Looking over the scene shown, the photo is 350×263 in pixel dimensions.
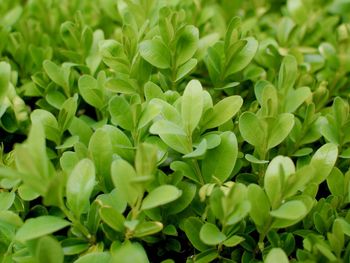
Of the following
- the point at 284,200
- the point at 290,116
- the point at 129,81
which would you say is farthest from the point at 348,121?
the point at 129,81

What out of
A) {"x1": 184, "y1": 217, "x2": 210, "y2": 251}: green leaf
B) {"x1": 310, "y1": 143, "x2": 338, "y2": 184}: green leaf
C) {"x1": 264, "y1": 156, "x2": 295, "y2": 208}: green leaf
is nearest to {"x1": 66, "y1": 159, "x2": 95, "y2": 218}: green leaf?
{"x1": 184, "y1": 217, "x2": 210, "y2": 251}: green leaf

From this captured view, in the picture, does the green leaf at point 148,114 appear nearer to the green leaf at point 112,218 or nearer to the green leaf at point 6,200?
the green leaf at point 112,218

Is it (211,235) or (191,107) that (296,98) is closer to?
(191,107)

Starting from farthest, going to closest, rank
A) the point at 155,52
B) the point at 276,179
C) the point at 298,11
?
the point at 298,11 < the point at 155,52 < the point at 276,179

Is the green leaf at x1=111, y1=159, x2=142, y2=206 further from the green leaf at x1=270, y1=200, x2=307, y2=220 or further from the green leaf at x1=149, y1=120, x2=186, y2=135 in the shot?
the green leaf at x1=270, y1=200, x2=307, y2=220

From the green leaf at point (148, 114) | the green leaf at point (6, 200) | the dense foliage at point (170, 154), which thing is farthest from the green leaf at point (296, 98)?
the green leaf at point (6, 200)

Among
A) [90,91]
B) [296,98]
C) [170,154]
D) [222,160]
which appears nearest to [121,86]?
[90,91]

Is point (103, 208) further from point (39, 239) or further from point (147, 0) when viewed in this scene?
point (147, 0)
